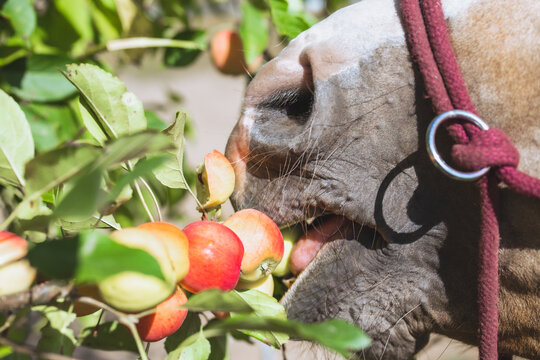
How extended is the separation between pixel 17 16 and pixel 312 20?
97 centimetres

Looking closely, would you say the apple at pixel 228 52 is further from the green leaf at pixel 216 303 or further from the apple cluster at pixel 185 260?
the green leaf at pixel 216 303

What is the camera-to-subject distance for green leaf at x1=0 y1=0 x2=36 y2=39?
1695 millimetres

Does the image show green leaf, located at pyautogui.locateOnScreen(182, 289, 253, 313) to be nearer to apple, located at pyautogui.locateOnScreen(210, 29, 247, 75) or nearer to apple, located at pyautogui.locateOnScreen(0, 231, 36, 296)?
apple, located at pyautogui.locateOnScreen(0, 231, 36, 296)

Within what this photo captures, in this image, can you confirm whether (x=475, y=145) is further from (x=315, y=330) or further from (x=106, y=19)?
(x=106, y=19)

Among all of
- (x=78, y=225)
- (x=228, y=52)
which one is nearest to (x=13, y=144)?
(x=78, y=225)

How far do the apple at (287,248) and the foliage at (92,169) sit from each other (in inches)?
6.9

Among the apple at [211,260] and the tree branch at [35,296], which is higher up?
the tree branch at [35,296]

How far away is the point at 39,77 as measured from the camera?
183 cm

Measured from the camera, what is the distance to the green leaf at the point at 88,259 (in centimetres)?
66

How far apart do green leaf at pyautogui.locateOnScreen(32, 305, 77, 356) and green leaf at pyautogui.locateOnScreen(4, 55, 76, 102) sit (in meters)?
0.96

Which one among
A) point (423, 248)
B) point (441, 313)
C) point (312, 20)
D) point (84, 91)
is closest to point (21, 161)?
point (84, 91)

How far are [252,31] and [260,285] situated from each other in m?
1.13

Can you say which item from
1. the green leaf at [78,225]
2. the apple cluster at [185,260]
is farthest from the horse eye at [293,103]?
the green leaf at [78,225]

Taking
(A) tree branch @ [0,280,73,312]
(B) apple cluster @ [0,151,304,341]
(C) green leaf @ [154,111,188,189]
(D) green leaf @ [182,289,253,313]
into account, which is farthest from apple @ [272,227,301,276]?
(A) tree branch @ [0,280,73,312]
